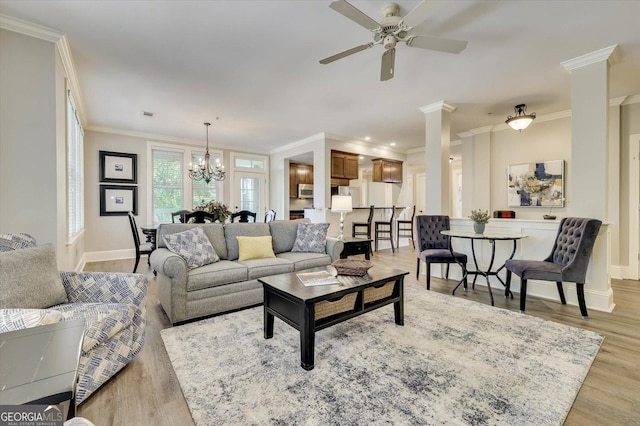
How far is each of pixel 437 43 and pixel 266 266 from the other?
263 cm

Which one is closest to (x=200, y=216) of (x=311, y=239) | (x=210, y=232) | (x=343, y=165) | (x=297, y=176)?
(x=210, y=232)

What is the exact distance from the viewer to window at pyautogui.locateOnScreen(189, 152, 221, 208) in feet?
22.2

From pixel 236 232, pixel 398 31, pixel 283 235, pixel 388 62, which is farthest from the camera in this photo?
pixel 283 235

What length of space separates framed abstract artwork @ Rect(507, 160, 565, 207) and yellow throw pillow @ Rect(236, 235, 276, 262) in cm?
470

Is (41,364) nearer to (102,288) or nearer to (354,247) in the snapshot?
(102,288)

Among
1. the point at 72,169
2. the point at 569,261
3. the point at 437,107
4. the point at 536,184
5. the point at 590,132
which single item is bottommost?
the point at 569,261

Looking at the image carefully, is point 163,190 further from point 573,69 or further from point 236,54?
point 573,69

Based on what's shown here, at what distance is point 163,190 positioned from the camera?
637cm

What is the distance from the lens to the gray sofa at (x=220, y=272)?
8.52 feet

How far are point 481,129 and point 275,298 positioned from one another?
549cm

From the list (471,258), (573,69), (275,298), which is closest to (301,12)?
(275,298)

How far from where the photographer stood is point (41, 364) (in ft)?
2.86

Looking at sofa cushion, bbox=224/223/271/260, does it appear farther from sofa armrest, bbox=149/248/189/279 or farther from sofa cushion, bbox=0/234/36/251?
sofa cushion, bbox=0/234/36/251

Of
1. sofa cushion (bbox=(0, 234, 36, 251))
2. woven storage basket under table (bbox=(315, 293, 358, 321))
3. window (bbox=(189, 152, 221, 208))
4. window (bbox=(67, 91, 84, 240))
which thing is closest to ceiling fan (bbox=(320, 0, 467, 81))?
woven storage basket under table (bbox=(315, 293, 358, 321))
